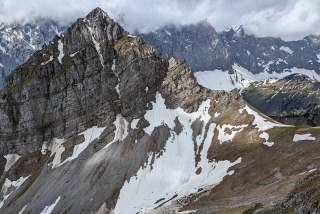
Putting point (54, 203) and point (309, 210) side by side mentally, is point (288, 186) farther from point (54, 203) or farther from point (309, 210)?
point (54, 203)

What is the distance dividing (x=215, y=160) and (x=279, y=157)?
29120 millimetres

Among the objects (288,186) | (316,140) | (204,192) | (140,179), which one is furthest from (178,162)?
(288,186)

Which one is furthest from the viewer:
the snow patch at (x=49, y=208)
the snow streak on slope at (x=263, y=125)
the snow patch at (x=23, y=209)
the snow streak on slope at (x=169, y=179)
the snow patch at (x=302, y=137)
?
the snow patch at (x=23, y=209)

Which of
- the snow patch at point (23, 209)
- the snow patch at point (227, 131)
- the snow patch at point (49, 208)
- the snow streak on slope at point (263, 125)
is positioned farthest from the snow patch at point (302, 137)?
the snow patch at point (23, 209)

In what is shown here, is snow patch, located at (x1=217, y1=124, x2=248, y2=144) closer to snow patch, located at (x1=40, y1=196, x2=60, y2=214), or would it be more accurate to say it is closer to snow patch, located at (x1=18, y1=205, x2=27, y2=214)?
snow patch, located at (x1=40, y1=196, x2=60, y2=214)

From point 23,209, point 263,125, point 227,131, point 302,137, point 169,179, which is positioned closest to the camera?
point 302,137

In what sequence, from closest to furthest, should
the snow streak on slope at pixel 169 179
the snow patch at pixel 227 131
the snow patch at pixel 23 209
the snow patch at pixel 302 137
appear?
the snow patch at pixel 302 137
the snow streak on slope at pixel 169 179
the snow patch at pixel 227 131
the snow patch at pixel 23 209

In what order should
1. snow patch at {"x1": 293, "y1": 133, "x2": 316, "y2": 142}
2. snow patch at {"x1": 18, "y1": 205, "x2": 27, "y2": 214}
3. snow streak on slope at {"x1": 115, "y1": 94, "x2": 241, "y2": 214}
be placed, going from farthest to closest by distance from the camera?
snow patch at {"x1": 18, "y1": 205, "x2": 27, "y2": 214}
snow streak on slope at {"x1": 115, "y1": 94, "x2": 241, "y2": 214}
snow patch at {"x1": 293, "y1": 133, "x2": 316, "y2": 142}

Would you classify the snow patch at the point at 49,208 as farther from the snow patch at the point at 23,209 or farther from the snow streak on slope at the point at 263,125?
the snow streak on slope at the point at 263,125

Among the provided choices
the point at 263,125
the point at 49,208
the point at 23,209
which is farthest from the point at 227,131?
the point at 23,209

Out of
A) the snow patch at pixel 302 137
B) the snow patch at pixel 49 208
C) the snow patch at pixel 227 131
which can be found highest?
the snow patch at pixel 227 131

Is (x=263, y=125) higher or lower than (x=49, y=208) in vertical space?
higher

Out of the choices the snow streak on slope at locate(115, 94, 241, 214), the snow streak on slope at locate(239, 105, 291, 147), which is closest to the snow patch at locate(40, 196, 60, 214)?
the snow streak on slope at locate(115, 94, 241, 214)

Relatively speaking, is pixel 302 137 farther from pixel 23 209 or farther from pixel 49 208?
pixel 23 209
